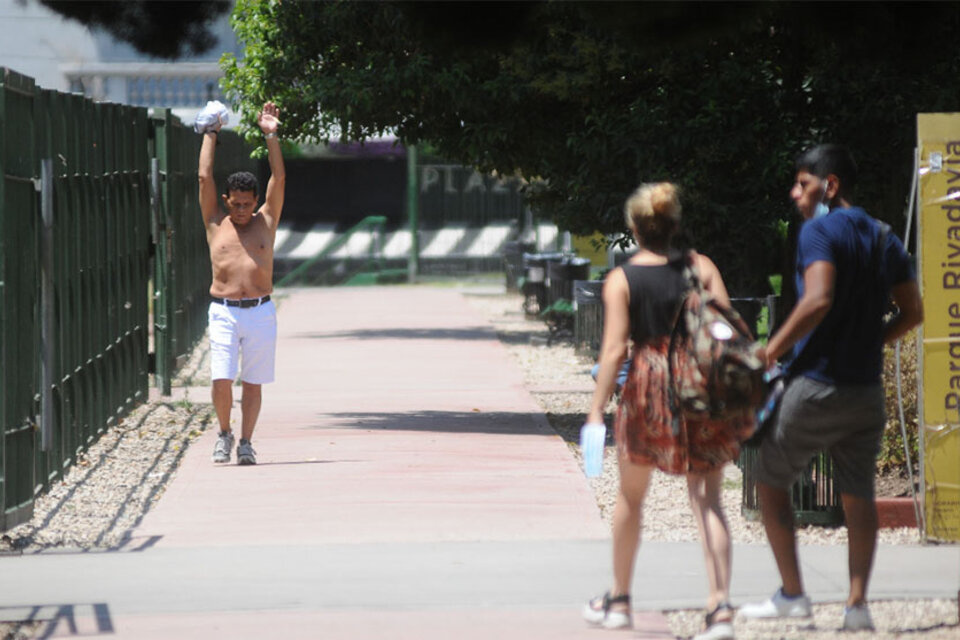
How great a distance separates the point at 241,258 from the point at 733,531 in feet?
12.1

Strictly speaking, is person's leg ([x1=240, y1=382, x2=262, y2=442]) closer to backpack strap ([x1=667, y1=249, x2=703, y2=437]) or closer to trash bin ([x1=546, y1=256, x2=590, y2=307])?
backpack strap ([x1=667, y1=249, x2=703, y2=437])

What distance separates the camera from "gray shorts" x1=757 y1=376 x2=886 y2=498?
6715 mm

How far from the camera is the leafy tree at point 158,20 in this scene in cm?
489

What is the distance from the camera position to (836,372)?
6707 millimetres

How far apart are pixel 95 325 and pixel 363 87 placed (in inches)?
104

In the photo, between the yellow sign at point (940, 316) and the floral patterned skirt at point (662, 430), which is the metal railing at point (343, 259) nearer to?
the yellow sign at point (940, 316)

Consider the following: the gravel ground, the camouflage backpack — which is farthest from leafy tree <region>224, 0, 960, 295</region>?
the camouflage backpack

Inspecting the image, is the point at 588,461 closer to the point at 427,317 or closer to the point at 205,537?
the point at 205,537

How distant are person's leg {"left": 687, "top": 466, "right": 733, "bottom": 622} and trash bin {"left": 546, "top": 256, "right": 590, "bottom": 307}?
16.5 metres

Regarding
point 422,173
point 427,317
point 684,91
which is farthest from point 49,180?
point 422,173

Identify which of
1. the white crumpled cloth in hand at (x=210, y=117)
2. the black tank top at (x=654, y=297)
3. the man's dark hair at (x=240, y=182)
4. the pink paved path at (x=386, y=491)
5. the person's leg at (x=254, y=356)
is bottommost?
the pink paved path at (x=386, y=491)

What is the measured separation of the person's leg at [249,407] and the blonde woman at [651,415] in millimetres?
4665

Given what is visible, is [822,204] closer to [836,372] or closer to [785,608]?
[836,372]

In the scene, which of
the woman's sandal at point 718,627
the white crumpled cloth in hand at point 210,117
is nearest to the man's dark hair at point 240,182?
the white crumpled cloth in hand at point 210,117
